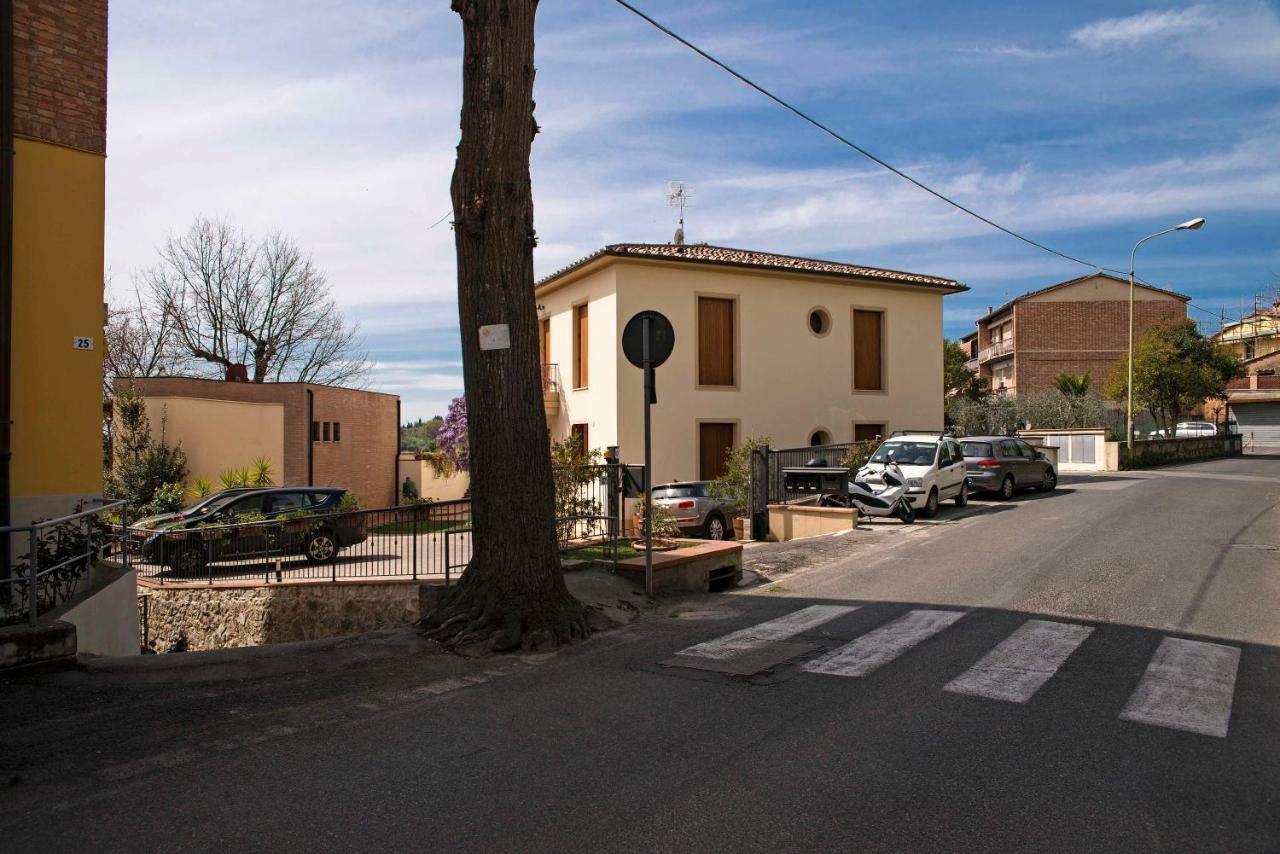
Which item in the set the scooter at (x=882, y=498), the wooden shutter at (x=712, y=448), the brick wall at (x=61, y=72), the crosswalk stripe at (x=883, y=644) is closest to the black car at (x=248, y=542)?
the brick wall at (x=61, y=72)

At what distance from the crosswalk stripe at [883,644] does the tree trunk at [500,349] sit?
2048mm

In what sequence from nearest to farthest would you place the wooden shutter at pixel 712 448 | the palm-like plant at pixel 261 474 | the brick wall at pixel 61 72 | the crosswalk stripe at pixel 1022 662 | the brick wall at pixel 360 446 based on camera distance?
1. the crosswalk stripe at pixel 1022 662
2. the brick wall at pixel 61 72
3. the palm-like plant at pixel 261 474
4. the wooden shutter at pixel 712 448
5. the brick wall at pixel 360 446

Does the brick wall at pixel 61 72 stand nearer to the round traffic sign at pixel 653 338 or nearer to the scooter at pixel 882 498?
the round traffic sign at pixel 653 338

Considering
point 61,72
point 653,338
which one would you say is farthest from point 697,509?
point 61,72

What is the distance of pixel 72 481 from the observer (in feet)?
30.7

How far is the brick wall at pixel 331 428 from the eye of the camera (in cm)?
2480

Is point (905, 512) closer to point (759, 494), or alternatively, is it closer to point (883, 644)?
point (759, 494)

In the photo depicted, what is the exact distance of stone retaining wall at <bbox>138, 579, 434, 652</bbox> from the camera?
12.7 meters

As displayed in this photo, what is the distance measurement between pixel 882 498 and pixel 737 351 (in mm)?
10267

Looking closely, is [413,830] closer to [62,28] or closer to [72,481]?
[72,481]

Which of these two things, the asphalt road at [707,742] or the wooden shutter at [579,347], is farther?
the wooden shutter at [579,347]

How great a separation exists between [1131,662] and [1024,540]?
746 cm

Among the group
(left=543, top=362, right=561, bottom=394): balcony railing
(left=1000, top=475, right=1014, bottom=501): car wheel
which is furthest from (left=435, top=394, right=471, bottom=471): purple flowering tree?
(left=1000, top=475, right=1014, bottom=501): car wheel

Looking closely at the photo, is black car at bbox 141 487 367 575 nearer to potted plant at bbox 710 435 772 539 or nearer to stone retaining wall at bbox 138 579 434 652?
stone retaining wall at bbox 138 579 434 652
